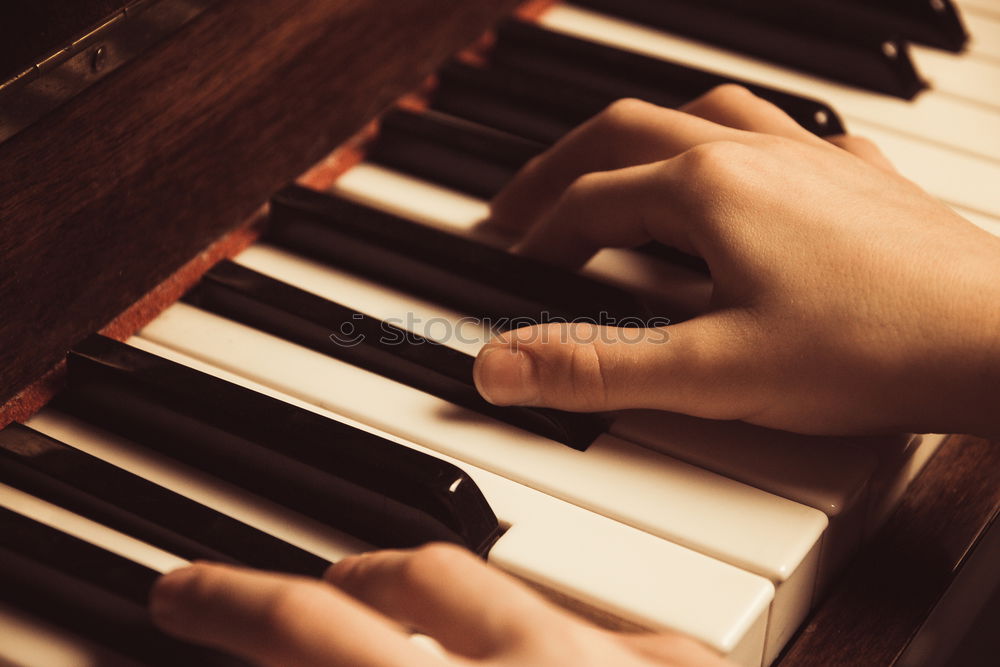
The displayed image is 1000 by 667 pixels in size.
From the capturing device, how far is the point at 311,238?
53.6 inches

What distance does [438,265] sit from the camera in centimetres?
131

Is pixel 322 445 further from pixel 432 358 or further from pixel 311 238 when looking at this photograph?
pixel 311 238

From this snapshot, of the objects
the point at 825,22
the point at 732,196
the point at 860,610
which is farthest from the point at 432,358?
the point at 825,22

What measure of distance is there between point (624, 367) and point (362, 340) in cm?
29

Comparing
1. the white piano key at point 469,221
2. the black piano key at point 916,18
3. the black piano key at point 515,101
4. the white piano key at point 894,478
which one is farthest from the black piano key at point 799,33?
the white piano key at point 894,478

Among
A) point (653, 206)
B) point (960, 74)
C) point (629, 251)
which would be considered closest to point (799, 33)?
point (960, 74)

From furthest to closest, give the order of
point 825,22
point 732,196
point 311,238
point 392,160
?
point 825,22 → point 392,160 → point 311,238 → point 732,196

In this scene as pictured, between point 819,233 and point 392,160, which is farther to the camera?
point 392,160

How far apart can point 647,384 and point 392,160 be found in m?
0.56

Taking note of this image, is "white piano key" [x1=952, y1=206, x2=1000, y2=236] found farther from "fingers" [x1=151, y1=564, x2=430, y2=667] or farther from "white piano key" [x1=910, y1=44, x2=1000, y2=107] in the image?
"fingers" [x1=151, y1=564, x2=430, y2=667]

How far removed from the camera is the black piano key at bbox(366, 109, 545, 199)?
4.83ft

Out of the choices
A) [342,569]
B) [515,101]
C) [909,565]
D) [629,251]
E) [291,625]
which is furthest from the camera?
[515,101]

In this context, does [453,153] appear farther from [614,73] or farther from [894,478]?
[894,478]

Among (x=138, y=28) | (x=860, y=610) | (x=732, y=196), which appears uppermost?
(x=138, y=28)
